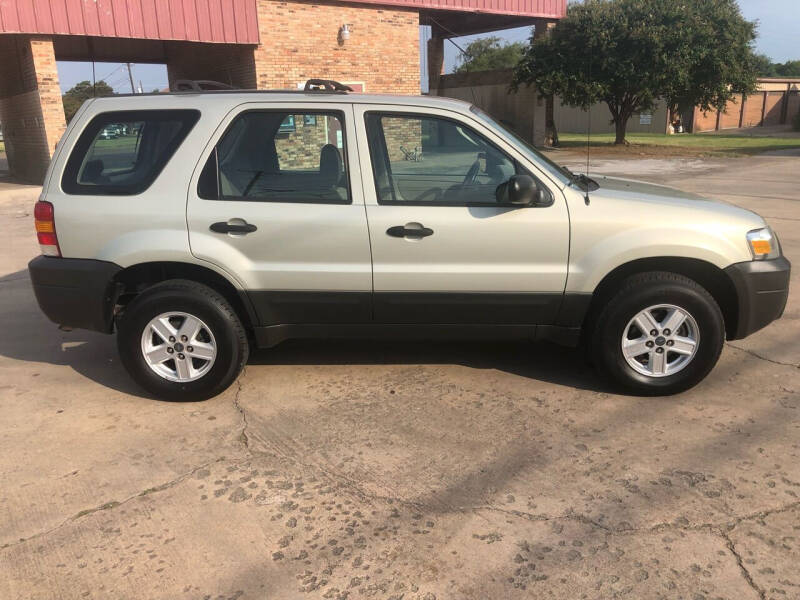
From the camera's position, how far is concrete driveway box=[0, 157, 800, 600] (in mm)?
2643

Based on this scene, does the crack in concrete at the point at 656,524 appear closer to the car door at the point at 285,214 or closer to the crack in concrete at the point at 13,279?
the car door at the point at 285,214

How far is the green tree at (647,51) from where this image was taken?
2509 cm

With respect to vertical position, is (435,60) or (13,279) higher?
(435,60)

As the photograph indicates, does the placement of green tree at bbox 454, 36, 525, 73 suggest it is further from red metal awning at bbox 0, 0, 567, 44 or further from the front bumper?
the front bumper

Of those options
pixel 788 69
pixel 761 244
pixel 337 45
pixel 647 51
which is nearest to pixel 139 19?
pixel 337 45

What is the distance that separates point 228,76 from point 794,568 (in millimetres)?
19869

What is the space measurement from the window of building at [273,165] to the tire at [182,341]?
0.65m

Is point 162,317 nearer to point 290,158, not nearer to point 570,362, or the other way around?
point 290,158

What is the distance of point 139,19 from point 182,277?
14.7m

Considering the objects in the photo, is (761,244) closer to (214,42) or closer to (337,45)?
(214,42)

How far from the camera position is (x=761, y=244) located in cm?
404

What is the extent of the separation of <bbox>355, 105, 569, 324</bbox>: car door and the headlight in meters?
1.13

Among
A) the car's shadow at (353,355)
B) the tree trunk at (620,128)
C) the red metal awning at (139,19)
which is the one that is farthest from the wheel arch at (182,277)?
the tree trunk at (620,128)

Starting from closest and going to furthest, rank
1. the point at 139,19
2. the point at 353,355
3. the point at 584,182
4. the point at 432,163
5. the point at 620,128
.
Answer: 1. the point at 432,163
2. the point at 584,182
3. the point at 353,355
4. the point at 139,19
5. the point at 620,128
